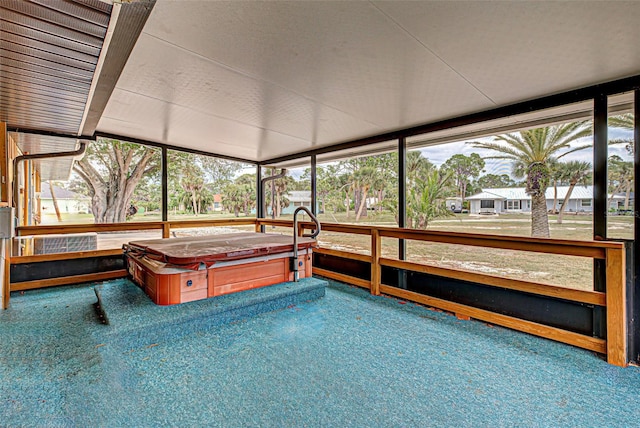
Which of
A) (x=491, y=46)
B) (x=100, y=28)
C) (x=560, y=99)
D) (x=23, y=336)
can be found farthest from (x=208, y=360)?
(x=560, y=99)

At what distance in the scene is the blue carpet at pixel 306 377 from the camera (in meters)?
1.63

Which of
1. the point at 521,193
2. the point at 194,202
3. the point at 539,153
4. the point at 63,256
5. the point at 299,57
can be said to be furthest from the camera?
the point at 194,202

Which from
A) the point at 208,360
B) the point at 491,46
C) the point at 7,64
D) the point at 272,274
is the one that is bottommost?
the point at 208,360

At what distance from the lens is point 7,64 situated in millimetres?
1878

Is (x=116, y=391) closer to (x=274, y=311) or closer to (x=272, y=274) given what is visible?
(x=274, y=311)

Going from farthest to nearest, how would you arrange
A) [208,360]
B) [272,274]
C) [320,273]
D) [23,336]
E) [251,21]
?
1. [320,273]
2. [272,274]
3. [23,336]
4. [208,360]
5. [251,21]

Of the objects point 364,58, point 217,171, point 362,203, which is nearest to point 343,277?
point 364,58

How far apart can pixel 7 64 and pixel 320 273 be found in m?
4.12

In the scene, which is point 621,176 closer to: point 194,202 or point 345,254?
point 345,254

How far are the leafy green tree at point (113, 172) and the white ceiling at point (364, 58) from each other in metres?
4.83

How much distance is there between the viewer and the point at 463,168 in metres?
6.34

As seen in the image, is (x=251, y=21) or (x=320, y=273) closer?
(x=251, y=21)

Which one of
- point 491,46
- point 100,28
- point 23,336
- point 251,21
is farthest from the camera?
point 23,336

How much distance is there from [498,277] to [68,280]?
5691mm
